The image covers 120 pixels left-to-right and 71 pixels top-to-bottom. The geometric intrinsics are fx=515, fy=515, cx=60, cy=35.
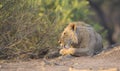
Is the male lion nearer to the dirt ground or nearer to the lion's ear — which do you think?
the lion's ear

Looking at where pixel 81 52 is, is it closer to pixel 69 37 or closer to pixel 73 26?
pixel 69 37

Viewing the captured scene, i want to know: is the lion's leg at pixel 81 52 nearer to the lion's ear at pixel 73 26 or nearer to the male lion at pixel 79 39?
the male lion at pixel 79 39

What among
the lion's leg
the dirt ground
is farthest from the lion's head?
the dirt ground

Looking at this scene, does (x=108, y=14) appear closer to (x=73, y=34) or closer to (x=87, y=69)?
(x=73, y=34)

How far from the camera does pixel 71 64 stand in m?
8.50

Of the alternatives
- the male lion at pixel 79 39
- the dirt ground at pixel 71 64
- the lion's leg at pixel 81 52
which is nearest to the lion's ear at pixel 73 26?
the male lion at pixel 79 39

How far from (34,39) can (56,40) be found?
0.49m

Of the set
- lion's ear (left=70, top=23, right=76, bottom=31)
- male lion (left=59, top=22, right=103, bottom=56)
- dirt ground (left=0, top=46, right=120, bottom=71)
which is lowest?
dirt ground (left=0, top=46, right=120, bottom=71)

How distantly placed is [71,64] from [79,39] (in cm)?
140

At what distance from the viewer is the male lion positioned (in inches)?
383

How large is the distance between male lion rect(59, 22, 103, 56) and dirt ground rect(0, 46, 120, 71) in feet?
1.02

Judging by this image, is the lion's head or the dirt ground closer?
the dirt ground

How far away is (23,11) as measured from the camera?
31.7ft

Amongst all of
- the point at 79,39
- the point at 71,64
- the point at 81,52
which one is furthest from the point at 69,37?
the point at 71,64
